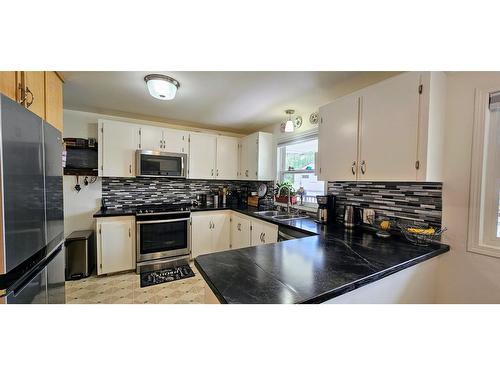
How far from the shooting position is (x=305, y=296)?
72 centimetres

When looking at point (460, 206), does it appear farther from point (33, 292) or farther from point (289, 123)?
point (33, 292)

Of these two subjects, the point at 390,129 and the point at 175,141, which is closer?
the point at 390,129

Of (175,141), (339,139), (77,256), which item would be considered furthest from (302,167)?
(77,256)

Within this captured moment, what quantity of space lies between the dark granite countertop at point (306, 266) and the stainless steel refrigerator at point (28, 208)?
2.40 feet

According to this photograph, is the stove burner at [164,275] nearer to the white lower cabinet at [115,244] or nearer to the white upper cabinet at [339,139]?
the white lower cabinet at [115,244]

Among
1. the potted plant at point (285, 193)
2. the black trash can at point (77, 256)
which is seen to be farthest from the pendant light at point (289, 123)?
the black trash can at point (77, 256)

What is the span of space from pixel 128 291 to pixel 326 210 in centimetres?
229

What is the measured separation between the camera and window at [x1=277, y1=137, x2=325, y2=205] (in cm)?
265

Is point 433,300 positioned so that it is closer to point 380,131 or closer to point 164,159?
point 380,131

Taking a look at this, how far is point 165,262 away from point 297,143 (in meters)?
2.48

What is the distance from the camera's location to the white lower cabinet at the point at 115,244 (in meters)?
2.45

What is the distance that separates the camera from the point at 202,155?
3.26 metres

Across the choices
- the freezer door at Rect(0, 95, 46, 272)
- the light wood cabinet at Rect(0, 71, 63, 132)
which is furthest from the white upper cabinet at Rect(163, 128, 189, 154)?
the freezer door at Rect(0, 95, 46, 272)
